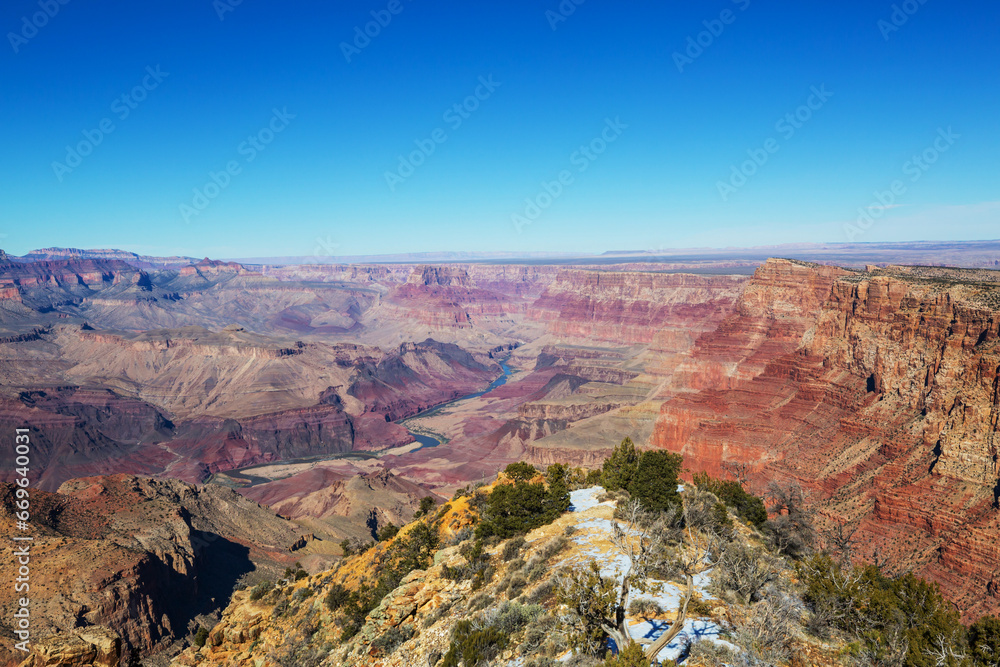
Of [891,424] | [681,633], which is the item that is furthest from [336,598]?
[891,424]

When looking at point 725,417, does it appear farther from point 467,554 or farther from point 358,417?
point 358,417

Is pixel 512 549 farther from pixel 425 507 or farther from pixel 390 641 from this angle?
pixel 425 507

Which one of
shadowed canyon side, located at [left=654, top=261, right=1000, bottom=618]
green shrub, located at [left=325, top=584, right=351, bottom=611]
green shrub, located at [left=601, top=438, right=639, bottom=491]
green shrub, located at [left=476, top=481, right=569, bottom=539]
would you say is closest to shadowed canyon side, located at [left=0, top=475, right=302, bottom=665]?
green shrub, located at [left=325, top=584, right=351, bottom=611]

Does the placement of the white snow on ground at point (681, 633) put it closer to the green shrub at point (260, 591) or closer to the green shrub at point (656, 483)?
the green shrub at point (656, 483)

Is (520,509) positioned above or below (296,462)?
above

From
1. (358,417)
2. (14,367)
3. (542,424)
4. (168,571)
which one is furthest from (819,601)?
(14,367)

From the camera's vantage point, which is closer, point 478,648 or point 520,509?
point 478,648
